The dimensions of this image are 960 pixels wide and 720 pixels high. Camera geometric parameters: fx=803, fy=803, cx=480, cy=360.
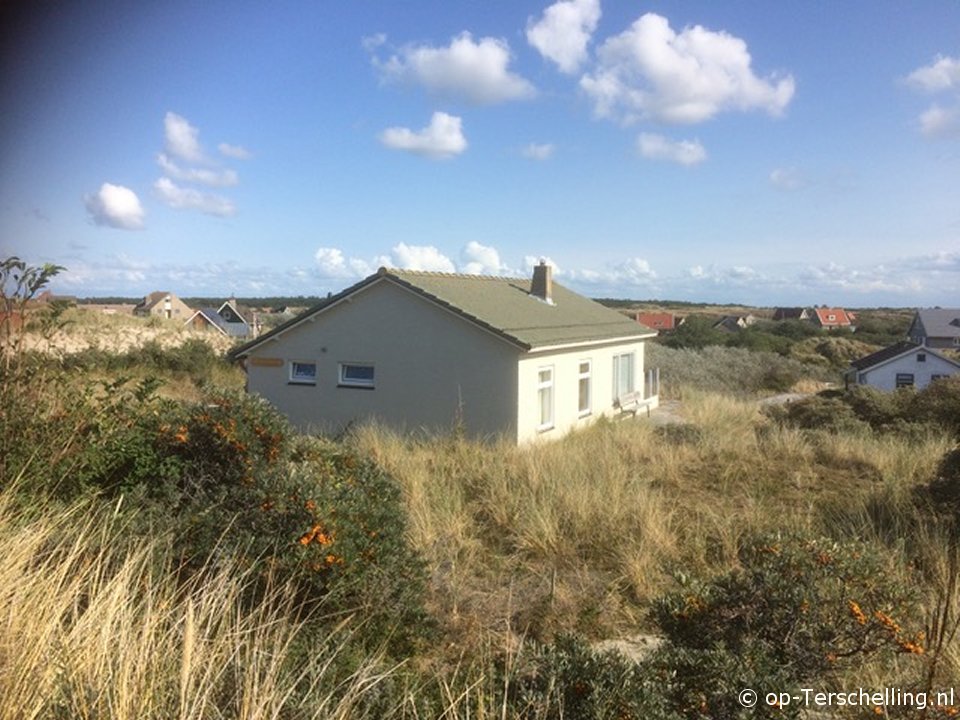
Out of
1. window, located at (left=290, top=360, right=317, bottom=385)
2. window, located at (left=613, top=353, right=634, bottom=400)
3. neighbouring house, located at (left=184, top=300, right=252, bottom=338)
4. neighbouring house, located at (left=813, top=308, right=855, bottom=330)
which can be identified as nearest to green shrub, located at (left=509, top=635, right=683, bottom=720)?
window, located at (left=290, top=360, right=317, bottom=385)

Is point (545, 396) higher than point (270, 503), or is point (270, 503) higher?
point (270, 503)

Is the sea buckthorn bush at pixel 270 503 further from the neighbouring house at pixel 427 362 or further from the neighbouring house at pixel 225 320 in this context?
the neighbouring house at pixel 225 320

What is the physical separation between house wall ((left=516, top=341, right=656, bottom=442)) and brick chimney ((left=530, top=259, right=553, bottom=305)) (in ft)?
7.96

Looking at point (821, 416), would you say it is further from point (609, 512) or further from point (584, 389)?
point (609, 512)

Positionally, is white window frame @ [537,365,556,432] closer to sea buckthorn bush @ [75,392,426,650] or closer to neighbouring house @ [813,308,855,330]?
sea buckthorn bush @ [75,392,426,650]

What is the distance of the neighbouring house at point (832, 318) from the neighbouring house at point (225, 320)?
2456 inches

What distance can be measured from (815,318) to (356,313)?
288 feet

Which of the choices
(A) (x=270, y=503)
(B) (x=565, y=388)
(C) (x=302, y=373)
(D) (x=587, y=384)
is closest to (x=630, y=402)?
(D) (x=587, y=384)

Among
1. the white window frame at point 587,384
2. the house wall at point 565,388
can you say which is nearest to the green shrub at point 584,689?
the house wall at point 565,388

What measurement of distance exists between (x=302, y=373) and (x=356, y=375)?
151cm

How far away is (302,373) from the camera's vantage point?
63.6ft

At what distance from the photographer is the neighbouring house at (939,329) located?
5868cm

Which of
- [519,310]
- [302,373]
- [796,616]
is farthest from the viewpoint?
[519,310]

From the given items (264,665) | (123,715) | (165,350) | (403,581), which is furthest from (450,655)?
(165,350)
